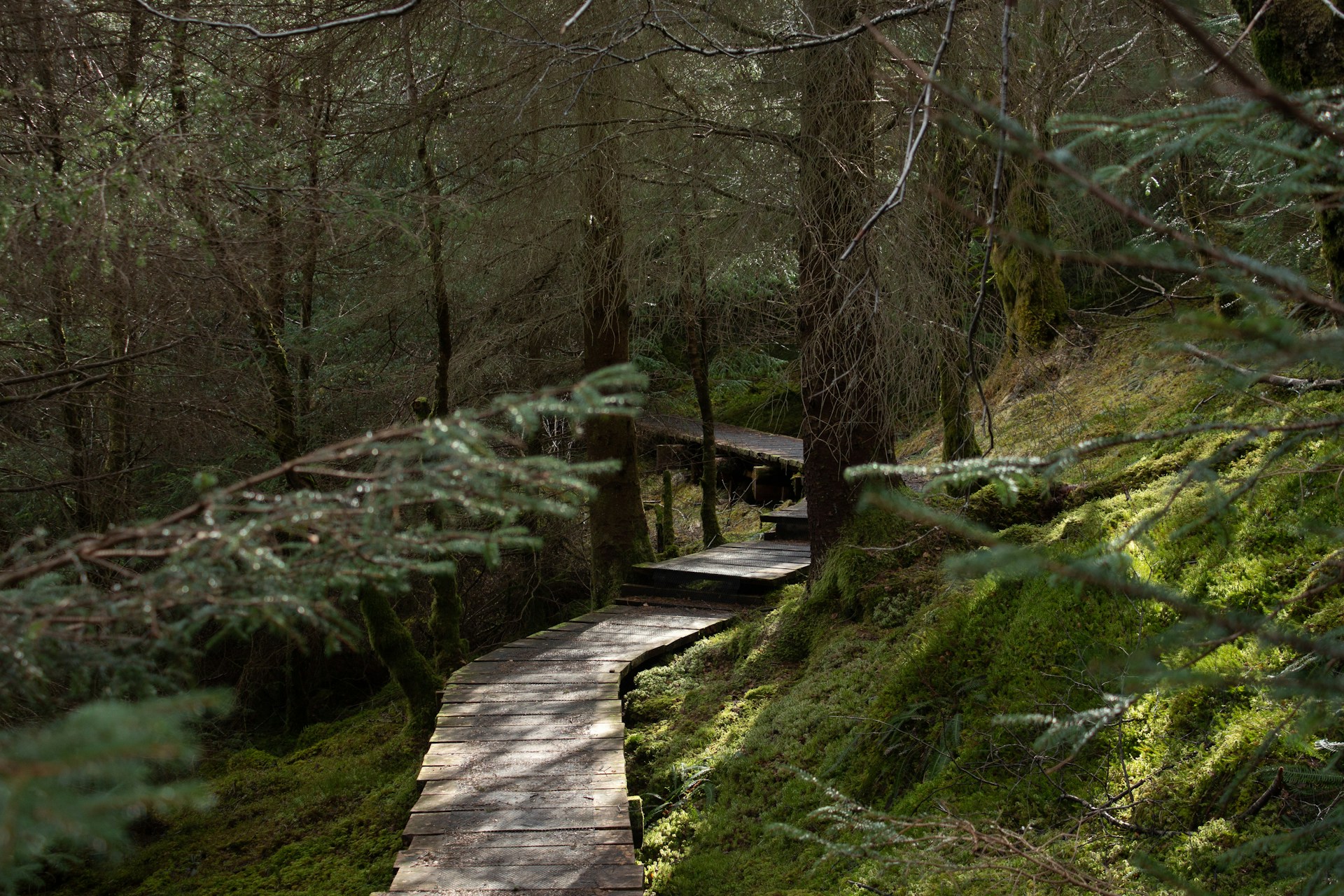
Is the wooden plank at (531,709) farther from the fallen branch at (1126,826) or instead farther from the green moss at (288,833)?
the fallen branch at (1126,826)

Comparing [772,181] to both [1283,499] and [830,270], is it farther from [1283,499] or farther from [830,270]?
[1283,499]

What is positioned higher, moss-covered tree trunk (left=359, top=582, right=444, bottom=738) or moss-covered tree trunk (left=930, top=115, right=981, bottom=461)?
moss-covered tree trunk (left=930, top=115, right=981, bottom=461)

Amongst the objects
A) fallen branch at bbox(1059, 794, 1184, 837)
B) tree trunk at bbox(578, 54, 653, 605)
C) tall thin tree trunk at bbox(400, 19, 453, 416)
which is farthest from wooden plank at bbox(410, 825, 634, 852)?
tree trunk at bbox(578, 54, 653, 605)

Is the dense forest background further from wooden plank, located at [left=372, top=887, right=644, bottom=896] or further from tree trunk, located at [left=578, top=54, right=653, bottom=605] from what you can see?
wooden plank, located at [left=372, top=887, right=644, bottom=896]

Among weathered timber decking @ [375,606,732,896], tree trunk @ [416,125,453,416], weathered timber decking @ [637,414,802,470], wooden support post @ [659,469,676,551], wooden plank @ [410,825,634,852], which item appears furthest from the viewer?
weathered timber decking @ [637,414,802,470]

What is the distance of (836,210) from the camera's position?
566cm

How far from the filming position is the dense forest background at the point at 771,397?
5.40 feet

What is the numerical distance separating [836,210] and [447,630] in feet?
16.3

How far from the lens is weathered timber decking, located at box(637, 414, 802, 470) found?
14445 mm

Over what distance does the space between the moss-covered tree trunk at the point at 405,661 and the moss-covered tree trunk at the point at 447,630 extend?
0.66ft

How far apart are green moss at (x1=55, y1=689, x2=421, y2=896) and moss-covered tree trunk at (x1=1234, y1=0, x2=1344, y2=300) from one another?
5763 millimetres

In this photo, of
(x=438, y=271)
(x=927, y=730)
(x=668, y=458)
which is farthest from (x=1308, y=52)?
(x=668, y=458)

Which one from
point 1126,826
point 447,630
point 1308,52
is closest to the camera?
point 1308,52

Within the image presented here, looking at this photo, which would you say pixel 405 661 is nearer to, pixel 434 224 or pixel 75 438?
pixel 75 438
